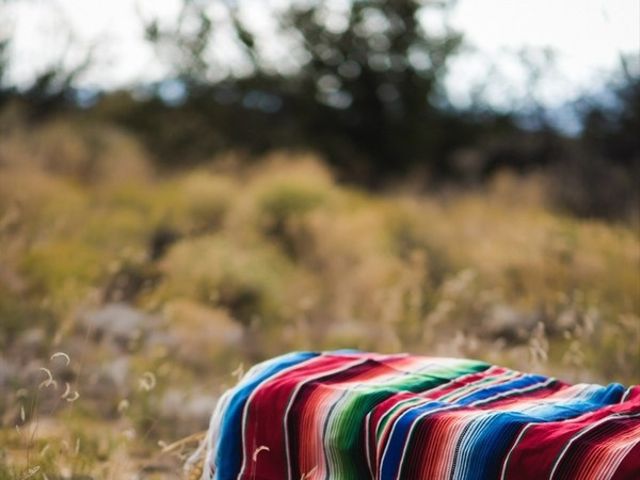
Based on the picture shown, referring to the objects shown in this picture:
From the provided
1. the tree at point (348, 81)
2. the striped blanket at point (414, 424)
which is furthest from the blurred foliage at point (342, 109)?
the striped blanket at point (414, 424)

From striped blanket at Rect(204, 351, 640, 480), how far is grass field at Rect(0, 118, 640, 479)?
42cm

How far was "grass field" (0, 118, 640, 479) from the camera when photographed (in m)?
3.95

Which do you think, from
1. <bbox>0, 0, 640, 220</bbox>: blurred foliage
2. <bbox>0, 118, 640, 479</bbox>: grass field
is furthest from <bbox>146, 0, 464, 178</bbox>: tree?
<bbox>0, 118, 640, 479</bbox>: grass field

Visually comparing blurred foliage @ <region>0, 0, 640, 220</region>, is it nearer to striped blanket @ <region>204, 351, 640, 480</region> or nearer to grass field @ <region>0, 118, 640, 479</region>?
grass field @ <region>0, 118, 640, 479</region>

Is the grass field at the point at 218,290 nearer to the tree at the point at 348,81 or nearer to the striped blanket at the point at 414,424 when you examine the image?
the striped blanket at the point at 414,424

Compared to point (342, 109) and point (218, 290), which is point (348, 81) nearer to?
point (342, 109)

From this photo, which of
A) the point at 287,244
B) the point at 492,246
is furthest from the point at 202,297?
Answer: the point at 492,246

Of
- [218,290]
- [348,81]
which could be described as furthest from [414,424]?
[348,81]

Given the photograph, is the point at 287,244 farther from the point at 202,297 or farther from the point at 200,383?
the point at 200,383

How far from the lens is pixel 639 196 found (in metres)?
9.19

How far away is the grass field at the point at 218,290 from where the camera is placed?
3947 millimetres

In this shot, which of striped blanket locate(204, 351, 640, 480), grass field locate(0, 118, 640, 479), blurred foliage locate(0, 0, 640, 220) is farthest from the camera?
blurred foliage locate(0, 0, 640, 220)

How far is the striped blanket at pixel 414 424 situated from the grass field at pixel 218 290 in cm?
42

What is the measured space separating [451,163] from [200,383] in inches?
454
